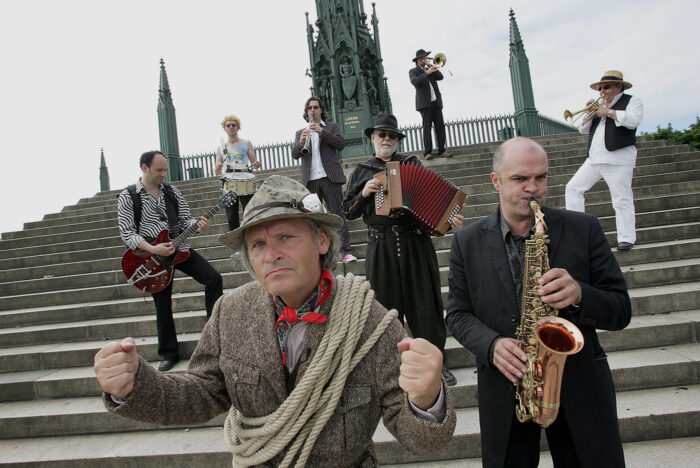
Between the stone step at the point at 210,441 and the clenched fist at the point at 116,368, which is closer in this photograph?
the clenched fist at the point at 116,368

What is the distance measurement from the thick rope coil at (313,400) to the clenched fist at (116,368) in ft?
1.43

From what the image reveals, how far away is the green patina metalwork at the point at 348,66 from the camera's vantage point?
15.6 meters

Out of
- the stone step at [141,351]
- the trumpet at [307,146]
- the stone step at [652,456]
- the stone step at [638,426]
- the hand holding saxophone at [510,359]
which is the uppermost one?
the trumpet at [307,146]

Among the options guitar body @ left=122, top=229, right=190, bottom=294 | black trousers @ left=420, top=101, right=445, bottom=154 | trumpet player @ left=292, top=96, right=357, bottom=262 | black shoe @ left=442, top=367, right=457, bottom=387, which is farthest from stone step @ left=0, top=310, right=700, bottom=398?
black trousers @ left=420, top=101, right=445, bottom=154

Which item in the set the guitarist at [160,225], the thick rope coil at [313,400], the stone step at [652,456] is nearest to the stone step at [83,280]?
the guitarist at [160,225]

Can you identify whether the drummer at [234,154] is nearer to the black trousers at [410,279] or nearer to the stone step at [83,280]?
the stone step at [83,280]

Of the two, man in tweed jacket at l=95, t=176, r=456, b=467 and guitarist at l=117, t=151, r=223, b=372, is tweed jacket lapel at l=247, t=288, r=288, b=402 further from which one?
guitarist at l=117, t=151, r=223, b=372

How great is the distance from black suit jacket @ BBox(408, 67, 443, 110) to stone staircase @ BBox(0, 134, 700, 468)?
6.10 ft

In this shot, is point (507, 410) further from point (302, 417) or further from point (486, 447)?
point (302, 417)

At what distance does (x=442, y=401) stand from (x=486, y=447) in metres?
0.95

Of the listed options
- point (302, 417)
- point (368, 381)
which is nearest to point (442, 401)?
point (368, 381)

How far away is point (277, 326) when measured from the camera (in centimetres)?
155

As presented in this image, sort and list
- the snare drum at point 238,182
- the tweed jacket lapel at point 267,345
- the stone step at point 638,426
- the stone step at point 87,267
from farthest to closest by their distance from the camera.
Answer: the stone step at point 87,267
the snare drum at point 238,182
the stone step at point 638,426
the tweed jacket lapel at point 267,345

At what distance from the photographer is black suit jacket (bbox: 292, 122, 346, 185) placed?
560 centimetres
